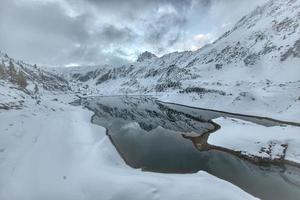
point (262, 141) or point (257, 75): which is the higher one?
point (257, 75)

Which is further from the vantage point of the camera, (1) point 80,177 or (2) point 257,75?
(2) point 257,75

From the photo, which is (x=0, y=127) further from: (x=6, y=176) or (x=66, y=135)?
(x=6, y=176)

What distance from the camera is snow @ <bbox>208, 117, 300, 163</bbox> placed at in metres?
30.7

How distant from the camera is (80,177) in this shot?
74.3 ft

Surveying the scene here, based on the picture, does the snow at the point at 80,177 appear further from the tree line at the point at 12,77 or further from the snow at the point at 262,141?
the tree line at the point at 12,77

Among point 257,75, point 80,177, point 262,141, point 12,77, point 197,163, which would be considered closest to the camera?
point 80,177

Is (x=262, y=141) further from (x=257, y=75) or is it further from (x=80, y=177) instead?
(x=257, y=75)

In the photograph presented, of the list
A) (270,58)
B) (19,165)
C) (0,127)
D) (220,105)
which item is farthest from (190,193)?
(270,58)

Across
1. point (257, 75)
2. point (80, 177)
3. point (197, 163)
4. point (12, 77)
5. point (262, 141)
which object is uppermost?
→ point (257, 75)

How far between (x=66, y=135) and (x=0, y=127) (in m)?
9.17

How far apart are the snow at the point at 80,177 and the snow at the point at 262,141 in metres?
11.5

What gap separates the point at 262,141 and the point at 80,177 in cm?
2538

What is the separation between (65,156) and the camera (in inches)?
1100

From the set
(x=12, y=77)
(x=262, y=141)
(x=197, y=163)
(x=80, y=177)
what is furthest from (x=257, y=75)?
(x=80, y=177)
